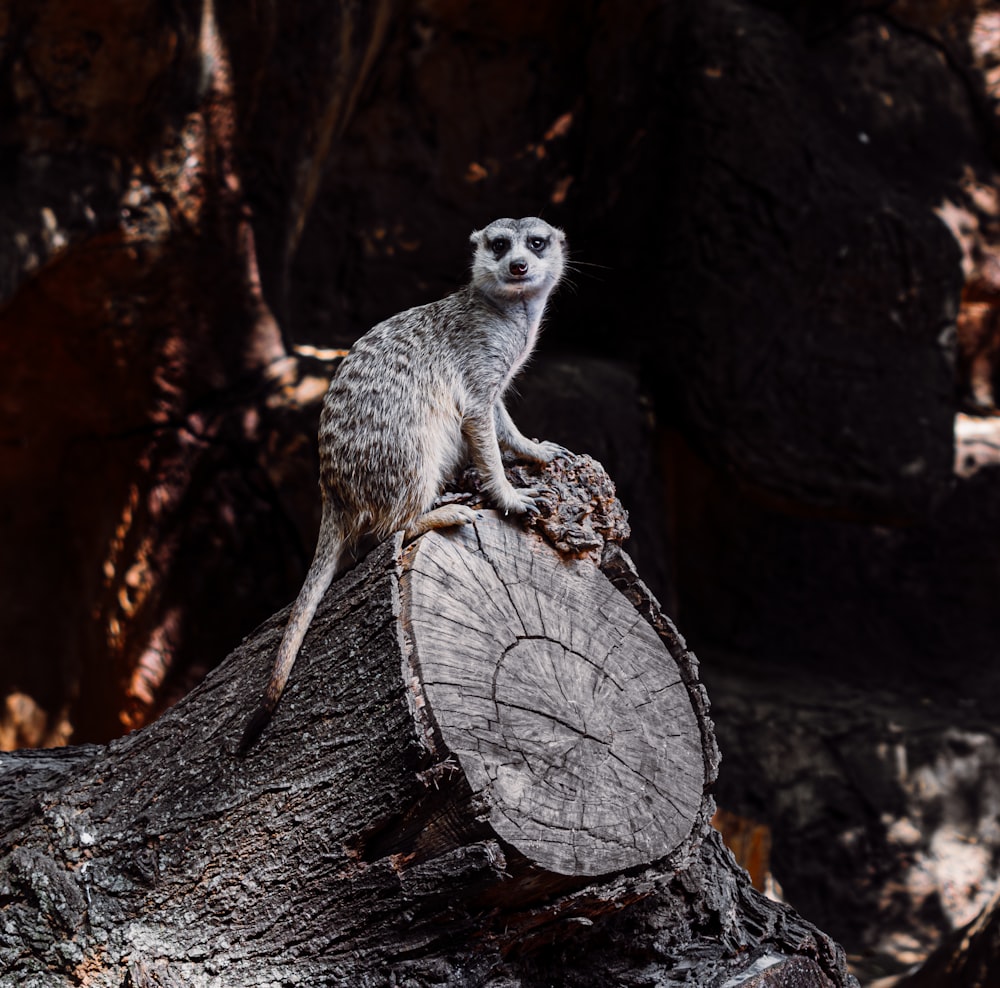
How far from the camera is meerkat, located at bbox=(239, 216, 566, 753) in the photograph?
6.63 ft

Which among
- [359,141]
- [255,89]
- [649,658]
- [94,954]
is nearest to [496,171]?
[359,141]

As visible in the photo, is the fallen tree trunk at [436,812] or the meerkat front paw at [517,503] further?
the meerkat front paw at [517,503]

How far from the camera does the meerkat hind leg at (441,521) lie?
189 cm

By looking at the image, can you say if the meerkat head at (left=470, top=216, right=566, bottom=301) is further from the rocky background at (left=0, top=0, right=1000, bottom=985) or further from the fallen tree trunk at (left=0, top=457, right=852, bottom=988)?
the rocky background at (left=0, top=0, right=1000, bottom=985)

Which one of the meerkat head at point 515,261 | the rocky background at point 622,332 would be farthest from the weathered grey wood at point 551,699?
the rocky background at point 622,332

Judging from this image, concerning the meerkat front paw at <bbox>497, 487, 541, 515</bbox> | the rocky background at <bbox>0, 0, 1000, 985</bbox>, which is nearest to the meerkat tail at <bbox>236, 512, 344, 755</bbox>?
the meerkat front paw at <bbox>497, 487, 541, 515</bbox>

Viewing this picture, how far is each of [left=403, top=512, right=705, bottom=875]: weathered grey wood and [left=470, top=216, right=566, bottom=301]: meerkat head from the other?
2.25 ft

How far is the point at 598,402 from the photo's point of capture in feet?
15.4

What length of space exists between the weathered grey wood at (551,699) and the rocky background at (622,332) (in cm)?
229

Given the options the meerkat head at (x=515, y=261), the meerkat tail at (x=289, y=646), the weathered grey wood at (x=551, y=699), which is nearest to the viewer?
the weathered grey wood at (x=551, y=699)

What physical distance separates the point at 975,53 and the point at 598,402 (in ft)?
9.03

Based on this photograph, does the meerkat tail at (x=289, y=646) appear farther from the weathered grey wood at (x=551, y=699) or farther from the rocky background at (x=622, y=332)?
the rocky background at (x=622, y=332)

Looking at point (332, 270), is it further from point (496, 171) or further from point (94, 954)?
point (94, 954)

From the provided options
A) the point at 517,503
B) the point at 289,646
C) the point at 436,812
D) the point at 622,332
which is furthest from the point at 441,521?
the point at 622,332
